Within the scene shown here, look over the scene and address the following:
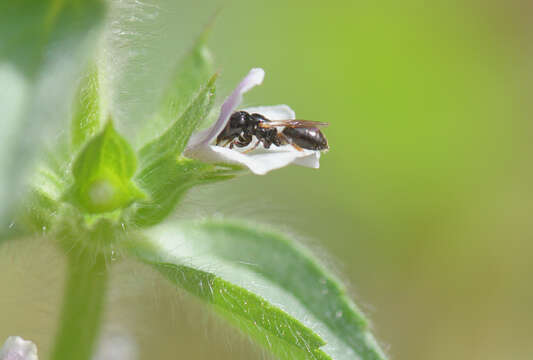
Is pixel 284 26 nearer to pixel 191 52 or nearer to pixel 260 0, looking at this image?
pixel 260 0

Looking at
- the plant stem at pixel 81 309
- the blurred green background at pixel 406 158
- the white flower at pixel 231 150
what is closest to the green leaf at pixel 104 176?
the white flower at pixel 231 150

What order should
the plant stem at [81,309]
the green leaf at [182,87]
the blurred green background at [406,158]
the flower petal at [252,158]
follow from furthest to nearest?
the blurred green background at [406,158] < the green leaf at [182,87] < the plant stem at [81,309] < the flower petal at [252,158]

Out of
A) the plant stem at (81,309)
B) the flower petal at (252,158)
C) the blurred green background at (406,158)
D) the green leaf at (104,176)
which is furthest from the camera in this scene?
the blurred green background at (406,158)

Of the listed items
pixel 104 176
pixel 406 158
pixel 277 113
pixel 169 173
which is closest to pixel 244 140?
pixel 277 113

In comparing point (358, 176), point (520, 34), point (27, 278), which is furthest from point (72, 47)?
point (520, 34)

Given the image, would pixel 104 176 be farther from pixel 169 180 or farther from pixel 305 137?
pixel 305 137

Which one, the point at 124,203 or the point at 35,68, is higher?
the point at 35,68

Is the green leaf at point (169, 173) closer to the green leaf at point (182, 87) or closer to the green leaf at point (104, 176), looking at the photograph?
the green leaf at point (104, 176)
